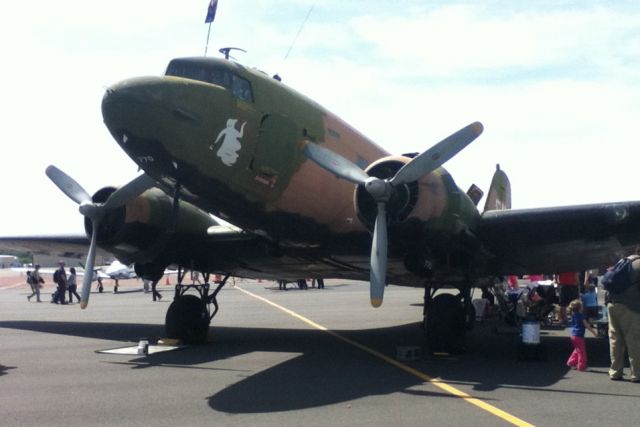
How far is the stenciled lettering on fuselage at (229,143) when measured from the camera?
10.2 metres

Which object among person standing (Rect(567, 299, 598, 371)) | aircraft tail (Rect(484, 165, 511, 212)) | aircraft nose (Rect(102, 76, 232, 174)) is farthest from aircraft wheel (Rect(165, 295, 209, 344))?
aircraft tail (Rect(484, 165, 511, 212))

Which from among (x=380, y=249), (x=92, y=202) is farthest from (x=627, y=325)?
(x=92, y=202)

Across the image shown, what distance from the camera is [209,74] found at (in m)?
10.5

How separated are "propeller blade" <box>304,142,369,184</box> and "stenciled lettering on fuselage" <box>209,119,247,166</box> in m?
1.22

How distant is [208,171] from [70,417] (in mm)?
4130

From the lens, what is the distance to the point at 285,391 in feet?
28.8

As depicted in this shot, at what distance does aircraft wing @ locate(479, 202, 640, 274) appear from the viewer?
36.1 feet

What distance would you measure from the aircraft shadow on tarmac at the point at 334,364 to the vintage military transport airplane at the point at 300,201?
1137 mm

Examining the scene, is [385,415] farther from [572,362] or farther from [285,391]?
[572,362]

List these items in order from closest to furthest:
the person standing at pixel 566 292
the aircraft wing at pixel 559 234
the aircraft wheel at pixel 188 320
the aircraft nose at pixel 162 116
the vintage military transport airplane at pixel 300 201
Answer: the aircraft nose at pixel 162 116
the vintage military transport airplane at pixel 300 201
the aircraft wing at pixel 559 234
the aircraft wheel at pixel 188 320
the person standing at pixel 566 292

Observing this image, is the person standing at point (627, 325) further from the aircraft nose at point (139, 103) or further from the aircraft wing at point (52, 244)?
the aircraft wing at point (52, 244)

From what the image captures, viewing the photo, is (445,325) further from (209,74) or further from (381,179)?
(209,74)

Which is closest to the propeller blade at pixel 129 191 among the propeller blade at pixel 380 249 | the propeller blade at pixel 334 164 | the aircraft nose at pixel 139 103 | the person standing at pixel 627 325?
the aircraft nose at pixel 139 103

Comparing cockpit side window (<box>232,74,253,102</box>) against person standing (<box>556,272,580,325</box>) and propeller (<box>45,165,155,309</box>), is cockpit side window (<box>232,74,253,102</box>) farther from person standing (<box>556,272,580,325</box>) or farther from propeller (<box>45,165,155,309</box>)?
person standing (<box>556,272,580,325</box>)
